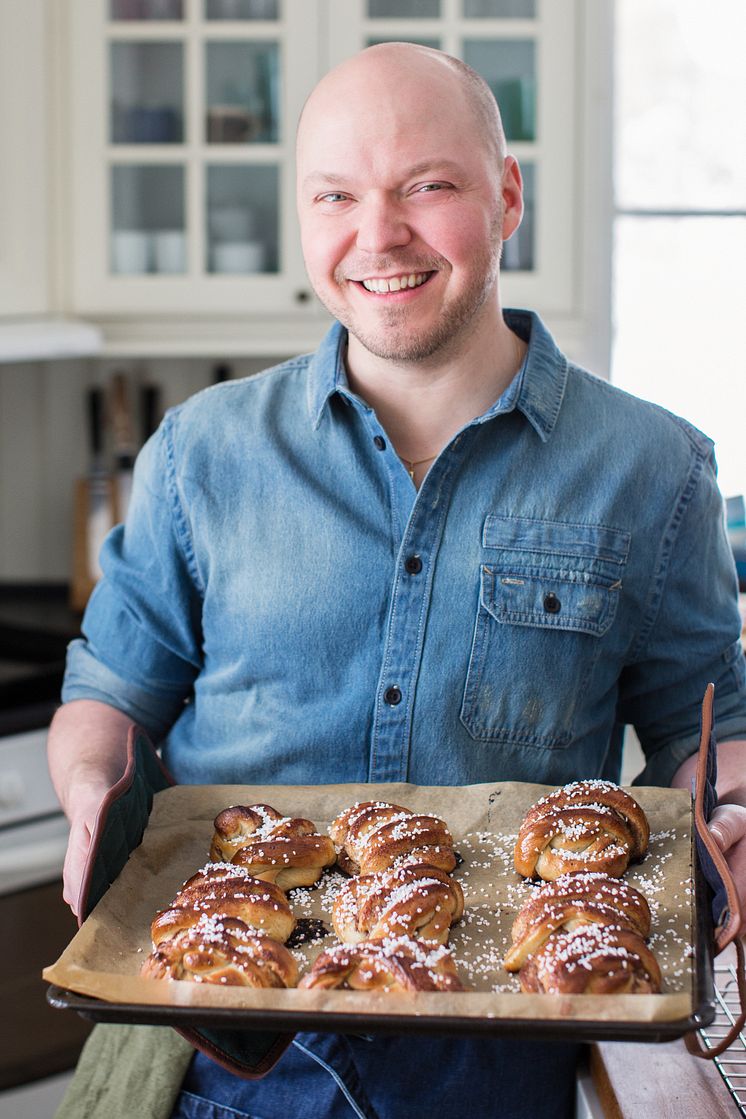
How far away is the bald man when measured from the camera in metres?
1.29

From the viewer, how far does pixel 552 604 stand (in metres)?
1.33

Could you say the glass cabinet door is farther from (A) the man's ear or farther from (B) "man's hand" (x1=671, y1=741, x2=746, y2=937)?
(B) "man's hand" (x1=671, y1=741, x2=746, y2=937)

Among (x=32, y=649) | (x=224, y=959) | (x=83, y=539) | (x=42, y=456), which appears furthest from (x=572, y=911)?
(x=42, y=456)

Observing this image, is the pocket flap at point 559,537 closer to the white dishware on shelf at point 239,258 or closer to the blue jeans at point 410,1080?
the blue jeans at point 410,1080

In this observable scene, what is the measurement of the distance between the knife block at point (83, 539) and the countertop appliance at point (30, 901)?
1.63 ft

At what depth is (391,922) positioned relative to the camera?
104cm

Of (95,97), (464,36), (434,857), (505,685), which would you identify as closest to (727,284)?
(464,36)

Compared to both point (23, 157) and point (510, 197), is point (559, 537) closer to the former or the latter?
point (510, 197)

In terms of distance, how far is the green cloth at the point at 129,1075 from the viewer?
1.22m

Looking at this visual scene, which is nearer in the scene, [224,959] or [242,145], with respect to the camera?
[224,959]

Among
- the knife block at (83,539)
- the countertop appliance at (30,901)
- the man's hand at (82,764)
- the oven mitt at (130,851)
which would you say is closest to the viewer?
the oven mitt at (130,851)

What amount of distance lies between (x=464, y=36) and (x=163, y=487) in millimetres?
1535

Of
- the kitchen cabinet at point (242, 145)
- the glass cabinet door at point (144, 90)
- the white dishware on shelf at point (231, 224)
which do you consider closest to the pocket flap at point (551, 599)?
the kitchen cabinet at point (242, 145)

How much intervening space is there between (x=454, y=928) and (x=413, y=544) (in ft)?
1.30
